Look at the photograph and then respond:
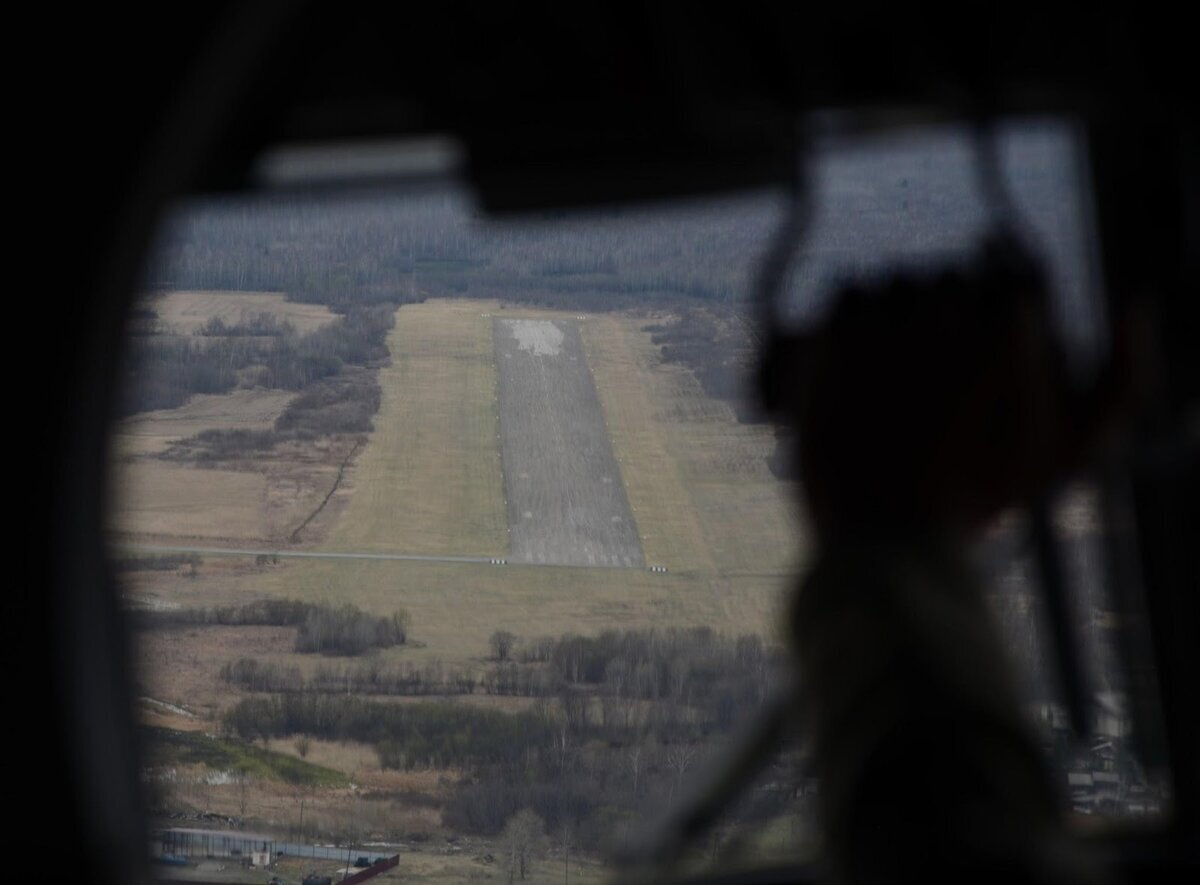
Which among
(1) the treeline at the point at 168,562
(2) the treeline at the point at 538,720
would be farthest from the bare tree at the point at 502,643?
(1) the treeline at the point at 168,562

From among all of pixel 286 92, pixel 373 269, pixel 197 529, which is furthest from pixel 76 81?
pixel 197 529

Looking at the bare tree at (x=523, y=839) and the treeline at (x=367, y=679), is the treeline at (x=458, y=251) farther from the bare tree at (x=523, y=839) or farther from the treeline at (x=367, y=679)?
the bare tree at (x=523, y=839)

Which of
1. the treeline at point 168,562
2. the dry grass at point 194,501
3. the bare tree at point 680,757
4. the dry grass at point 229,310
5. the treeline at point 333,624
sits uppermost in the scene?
the dry grass at point 229,310

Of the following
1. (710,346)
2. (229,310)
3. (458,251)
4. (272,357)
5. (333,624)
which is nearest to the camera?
(458,251)

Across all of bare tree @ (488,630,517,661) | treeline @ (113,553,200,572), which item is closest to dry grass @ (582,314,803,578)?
bare tree @ (488,630,517,661)

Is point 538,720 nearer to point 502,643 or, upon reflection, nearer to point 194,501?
point 502,643

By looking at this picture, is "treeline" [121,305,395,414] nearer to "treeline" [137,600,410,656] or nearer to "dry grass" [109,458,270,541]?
"dry grass" [109,458,270,541]

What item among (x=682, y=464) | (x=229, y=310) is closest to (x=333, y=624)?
(x=229, y=310)
